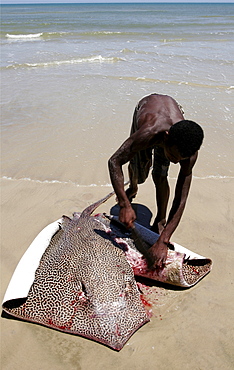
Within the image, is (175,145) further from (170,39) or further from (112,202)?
(170,39)

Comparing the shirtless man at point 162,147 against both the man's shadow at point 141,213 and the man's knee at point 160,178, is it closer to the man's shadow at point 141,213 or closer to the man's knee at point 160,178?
the man's knee at point 160,178

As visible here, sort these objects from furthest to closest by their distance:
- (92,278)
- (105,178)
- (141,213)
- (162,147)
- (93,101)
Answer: (93,101), (105,178), (141,213), (162,147), (92,278)

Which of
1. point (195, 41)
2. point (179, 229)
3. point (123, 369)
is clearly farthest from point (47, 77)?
point (195, 41)

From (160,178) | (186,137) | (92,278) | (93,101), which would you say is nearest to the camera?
(186,137)

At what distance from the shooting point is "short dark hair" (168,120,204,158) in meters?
2.57

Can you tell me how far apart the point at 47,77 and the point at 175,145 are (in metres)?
9.47

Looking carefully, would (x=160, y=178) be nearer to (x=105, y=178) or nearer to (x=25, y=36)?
(x=105, y=178)

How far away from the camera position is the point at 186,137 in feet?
8.44

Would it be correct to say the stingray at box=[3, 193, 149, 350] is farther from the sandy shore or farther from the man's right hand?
the man's right hand

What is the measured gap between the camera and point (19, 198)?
482 cm

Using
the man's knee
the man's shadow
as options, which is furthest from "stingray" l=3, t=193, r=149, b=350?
the man's shadow

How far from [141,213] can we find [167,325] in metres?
1.79

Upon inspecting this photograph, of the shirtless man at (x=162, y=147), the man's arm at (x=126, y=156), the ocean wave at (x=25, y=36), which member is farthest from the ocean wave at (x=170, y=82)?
the ocean wave at (x=25, y=36)

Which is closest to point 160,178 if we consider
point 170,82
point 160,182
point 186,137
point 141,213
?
point 160,182
